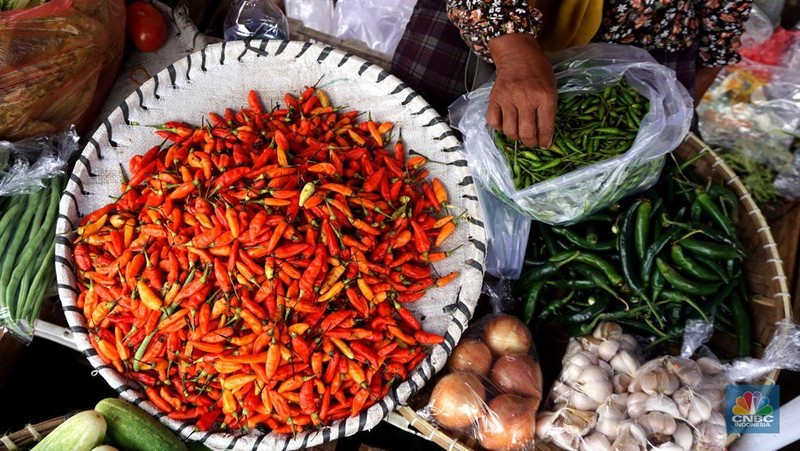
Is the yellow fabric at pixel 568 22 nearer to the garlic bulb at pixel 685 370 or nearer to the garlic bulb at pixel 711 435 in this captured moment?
the garlic bulb at pixel 685 370

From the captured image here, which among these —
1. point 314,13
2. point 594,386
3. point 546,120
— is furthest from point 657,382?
point 314,13

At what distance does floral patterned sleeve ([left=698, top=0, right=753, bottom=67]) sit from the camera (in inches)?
80.4

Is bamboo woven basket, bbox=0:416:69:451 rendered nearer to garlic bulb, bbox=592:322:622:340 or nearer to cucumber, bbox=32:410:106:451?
cucumber, bbox=32:410:106:451

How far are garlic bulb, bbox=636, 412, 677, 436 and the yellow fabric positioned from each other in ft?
4.09

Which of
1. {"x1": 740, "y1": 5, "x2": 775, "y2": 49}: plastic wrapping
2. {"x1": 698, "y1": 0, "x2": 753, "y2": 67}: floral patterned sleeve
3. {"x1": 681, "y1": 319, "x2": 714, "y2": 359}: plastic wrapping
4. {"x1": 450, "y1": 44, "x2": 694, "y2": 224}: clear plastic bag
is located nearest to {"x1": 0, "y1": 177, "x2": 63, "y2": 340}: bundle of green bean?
{"x1": 450, "y1": 44, "x2": 694, "y2": 224}: clear plastic bag

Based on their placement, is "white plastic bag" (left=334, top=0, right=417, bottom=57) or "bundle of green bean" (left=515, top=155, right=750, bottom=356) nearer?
"bundle of green bean" (left=515, top=155, right=750, bottom=356)

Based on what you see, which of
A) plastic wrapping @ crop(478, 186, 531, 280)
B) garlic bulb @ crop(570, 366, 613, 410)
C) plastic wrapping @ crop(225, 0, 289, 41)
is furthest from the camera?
plastic wrapping @ crop(225, 0, 289, 41)

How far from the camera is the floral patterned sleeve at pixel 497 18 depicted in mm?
1591

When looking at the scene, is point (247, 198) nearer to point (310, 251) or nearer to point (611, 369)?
point (310, 251)

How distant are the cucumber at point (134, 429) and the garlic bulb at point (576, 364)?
122 cm

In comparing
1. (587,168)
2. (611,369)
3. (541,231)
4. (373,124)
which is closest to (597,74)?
(587,168)

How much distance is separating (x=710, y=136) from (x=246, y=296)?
2.54 m

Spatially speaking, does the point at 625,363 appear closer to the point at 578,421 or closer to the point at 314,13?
the point at 578,421

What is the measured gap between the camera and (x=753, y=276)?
6.61ft
